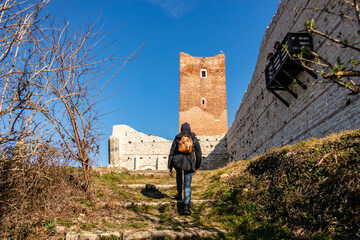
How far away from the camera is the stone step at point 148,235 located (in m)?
3.28

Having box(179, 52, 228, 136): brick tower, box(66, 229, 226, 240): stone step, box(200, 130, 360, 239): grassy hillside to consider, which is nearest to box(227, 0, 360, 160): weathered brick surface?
box(200, 130, 360, 239): grassy hillside

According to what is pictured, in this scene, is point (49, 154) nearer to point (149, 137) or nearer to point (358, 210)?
point (358, 210)

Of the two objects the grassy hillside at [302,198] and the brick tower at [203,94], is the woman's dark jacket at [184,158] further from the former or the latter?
the brick tower at [203,94]

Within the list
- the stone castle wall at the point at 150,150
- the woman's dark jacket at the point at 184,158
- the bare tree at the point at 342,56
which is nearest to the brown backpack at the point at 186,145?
the woman's dark jacket at the point at 184,158

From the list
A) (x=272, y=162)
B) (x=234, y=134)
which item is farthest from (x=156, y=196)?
(x=234, y=134)

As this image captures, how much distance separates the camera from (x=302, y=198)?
11.4 feet

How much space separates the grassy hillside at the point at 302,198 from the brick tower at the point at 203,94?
2108 cm

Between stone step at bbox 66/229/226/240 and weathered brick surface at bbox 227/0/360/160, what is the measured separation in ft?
8.27

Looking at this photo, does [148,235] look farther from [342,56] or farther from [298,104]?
[298,104]

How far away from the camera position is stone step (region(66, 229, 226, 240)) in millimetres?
3278

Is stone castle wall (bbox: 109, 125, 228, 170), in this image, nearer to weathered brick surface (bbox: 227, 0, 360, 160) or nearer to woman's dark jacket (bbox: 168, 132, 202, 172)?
weathered brick surface (bbox: 227, 0, 360, 160)

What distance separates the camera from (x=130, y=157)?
2172 cm

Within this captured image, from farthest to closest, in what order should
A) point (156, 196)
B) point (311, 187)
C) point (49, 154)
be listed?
point (156, 196)
point (49, 154)
point (311, 187)

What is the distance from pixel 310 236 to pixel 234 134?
608 inches
